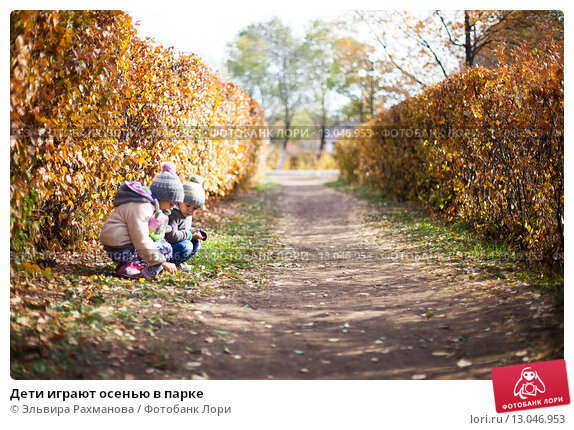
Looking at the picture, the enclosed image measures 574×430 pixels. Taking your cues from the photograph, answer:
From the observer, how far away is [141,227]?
489 cm

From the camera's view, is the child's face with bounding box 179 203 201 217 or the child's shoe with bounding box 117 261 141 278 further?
the child's face with bounding box 179 203 201 217

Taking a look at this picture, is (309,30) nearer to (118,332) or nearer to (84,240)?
(84,240)

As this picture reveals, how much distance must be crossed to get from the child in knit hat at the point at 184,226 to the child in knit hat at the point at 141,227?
177 mm

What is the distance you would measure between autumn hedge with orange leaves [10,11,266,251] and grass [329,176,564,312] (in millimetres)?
3941

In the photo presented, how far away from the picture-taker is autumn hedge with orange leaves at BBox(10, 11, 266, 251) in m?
4.18

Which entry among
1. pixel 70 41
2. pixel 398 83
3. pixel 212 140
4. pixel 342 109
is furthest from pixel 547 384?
pixel 342 109

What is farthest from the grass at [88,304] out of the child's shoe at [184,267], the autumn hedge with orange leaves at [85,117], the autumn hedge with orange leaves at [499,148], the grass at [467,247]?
the autumn hedge with orange leaves at [499,148]

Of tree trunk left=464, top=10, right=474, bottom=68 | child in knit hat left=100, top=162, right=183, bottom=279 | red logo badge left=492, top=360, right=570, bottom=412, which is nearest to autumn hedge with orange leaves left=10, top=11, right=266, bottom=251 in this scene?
child in knit hat left=100, top=162, right=183, bottom=279

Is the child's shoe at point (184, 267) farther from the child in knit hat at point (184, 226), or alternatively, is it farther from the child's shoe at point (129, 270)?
the child's shoe at point (129, 270)

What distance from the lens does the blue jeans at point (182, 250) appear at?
5.59 meters

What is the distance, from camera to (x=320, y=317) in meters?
4.57

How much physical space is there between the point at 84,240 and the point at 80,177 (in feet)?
3.24

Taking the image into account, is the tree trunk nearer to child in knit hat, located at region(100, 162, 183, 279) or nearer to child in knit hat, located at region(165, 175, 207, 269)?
child in knit hat, located at region(165, 175, 207, 269)

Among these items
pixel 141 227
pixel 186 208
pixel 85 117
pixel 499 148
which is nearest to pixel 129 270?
pixel 141 227
